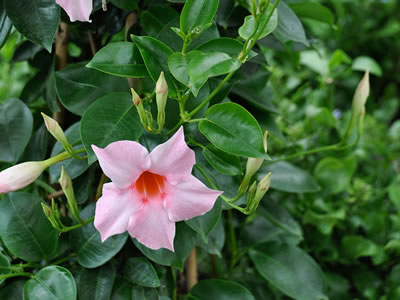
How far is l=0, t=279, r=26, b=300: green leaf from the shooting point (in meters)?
0.59

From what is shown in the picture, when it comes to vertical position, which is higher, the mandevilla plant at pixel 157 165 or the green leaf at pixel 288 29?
the green leaf at pixel 288 29

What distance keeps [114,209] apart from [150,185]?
7 centimetres

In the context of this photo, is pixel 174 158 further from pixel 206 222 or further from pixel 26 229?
pixel 26 229

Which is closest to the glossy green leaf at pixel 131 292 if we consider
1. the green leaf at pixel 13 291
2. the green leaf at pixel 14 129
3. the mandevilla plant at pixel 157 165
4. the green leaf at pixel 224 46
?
the mandevilla plant at pixel 157 165

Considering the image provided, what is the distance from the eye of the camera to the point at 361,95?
0.70 metres

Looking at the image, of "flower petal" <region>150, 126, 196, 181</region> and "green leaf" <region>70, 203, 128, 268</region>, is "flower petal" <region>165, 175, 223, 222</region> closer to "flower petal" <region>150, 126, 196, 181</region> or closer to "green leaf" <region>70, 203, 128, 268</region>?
"flower petal" <region>150, 126, 196, 181</region>

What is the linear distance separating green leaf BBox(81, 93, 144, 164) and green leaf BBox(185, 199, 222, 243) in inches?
4.7

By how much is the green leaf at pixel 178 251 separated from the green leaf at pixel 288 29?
0.28m

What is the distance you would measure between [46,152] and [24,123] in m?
0.07

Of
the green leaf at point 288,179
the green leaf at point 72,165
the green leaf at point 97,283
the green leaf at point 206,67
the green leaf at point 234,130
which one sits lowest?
the green leaf at point 288,179

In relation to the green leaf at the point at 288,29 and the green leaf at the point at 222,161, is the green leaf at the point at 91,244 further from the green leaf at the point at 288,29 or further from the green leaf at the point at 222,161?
the green leaf at the point at 288,29

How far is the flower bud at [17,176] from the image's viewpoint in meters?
0.49

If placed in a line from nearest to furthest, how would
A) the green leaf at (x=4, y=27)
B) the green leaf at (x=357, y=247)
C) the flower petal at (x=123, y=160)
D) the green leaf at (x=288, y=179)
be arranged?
the flower petal at (x=123, y=160)
the green leaf at (x=4, y=27)
the green leaf at (x=288, y=179)
the green leaf at (x=357, y=247)

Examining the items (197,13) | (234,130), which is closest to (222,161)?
(234,130)
